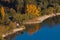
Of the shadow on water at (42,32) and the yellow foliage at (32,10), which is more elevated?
the yellow foliage at (32,10)

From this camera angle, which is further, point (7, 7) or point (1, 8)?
point (7, 7)

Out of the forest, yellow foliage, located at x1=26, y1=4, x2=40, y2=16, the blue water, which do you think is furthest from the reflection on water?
yellow foliage, located at x1=26, y1=4, x2=40, y2=16

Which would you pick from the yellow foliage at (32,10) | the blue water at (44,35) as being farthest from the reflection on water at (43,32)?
the yellow foliage at (32,10)

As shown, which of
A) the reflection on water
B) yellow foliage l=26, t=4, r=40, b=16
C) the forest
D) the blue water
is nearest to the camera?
the blue water

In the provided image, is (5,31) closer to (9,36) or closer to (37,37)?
(9,36)

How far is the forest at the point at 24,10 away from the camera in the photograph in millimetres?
38709

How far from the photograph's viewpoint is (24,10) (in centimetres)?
4416

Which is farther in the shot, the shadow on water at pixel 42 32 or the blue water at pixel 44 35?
the shadow on water at pixel 42 32

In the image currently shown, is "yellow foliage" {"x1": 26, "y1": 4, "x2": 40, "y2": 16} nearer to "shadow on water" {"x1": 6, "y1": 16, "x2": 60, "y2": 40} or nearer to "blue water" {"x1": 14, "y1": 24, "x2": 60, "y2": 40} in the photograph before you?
"shadow on water" {"x1": 6, "y1": 16, "x2": 60, "y2": 40}

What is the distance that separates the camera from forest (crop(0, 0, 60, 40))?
38709 mm

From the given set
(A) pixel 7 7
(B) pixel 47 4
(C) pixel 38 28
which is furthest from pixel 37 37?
(B) pixel 47 4

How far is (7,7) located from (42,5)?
5.26m

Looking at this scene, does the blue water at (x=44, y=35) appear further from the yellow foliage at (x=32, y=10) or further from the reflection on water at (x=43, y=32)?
the yellow foliage at (x=32, y=10)

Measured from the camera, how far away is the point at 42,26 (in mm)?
38156
